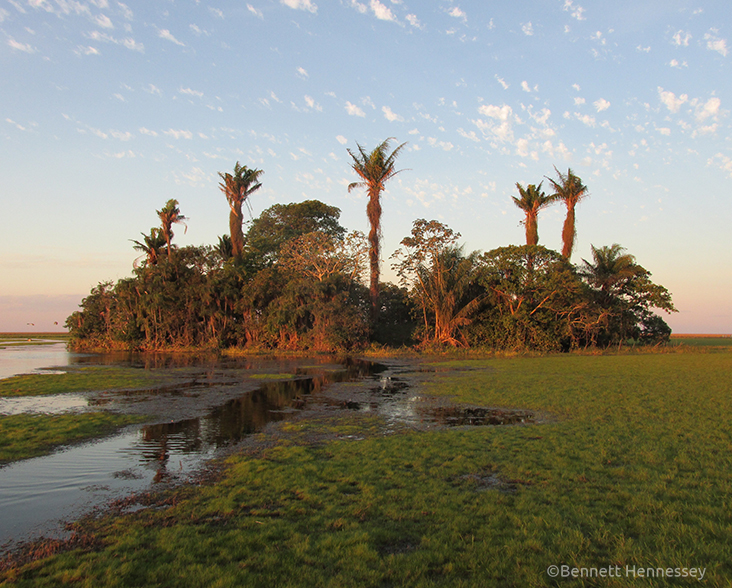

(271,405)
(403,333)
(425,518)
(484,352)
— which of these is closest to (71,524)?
(425,518)

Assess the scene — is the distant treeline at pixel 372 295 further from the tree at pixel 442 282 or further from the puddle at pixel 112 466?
the puddle at pixel 112 466

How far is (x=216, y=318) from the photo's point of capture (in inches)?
1726

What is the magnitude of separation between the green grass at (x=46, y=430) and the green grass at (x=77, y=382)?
5.75 metres

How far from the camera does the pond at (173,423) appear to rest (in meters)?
6.29

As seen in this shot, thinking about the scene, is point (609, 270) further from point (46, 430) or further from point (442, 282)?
point (46, 430)

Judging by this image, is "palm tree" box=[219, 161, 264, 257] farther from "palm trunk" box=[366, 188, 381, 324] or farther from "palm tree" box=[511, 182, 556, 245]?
"palm tree" box=[511, 182, 556, 245]

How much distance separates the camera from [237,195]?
1805 inches

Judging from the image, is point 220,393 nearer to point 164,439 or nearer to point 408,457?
point 164,439

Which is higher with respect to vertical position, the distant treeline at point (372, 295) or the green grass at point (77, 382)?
the distant treeline at point (372, 295)

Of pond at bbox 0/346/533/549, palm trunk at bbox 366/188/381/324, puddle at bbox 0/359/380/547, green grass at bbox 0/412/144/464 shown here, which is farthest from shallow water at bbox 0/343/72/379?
palm trunk at bbox 366/188/381/324

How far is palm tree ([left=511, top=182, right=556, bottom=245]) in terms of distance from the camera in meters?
42.6

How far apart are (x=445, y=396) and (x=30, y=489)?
12029mm

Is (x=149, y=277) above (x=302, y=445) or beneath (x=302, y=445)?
above

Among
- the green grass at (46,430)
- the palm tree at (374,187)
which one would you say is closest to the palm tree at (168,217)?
the palm tree at (374,187)
